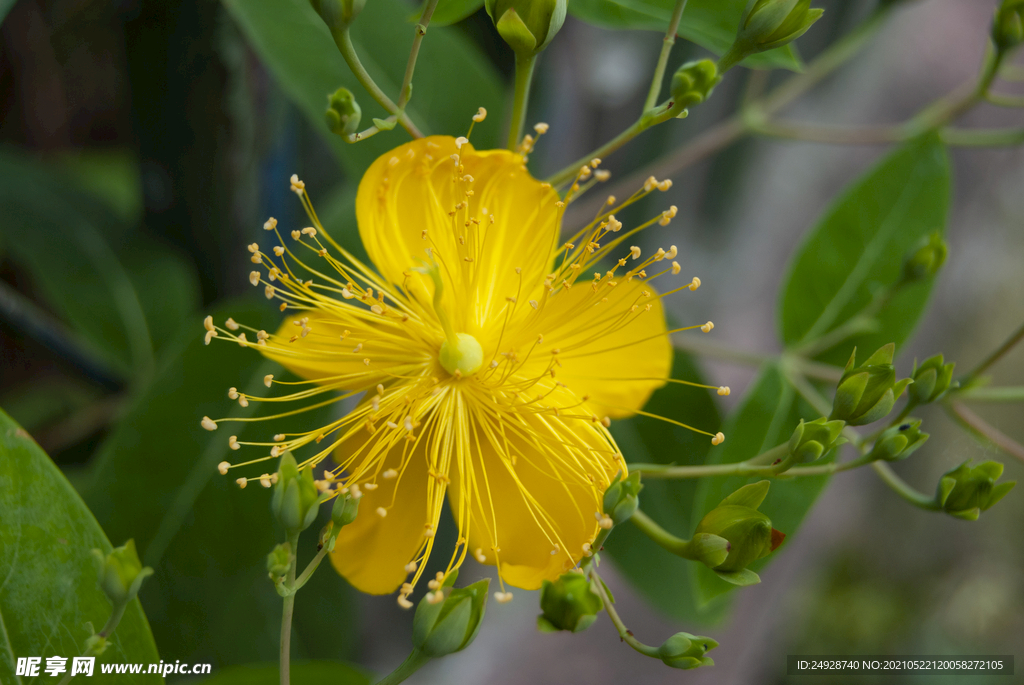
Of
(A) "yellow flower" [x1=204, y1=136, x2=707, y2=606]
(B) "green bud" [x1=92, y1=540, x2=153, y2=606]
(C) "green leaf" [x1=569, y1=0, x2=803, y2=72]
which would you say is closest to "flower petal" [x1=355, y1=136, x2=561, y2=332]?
(A) "yellow flower" [x1=204, y1=136, x2=707, y2=606]

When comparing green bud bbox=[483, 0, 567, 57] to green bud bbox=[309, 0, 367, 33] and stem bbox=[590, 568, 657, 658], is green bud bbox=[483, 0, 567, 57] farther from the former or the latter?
stem bbox=[590, 568, 657, 658]

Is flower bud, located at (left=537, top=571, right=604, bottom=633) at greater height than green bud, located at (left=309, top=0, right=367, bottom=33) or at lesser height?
lesser

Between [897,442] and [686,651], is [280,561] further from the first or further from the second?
[897,442]

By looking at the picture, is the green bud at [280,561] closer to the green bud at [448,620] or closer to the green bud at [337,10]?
the green bud at [448,620]

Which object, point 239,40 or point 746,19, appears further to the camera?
point 239,40

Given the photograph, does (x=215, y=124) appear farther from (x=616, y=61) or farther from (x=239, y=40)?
(x=616, y=61)

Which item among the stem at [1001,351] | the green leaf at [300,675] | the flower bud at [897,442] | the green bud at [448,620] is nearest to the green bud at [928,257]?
the stem at [1001,351]

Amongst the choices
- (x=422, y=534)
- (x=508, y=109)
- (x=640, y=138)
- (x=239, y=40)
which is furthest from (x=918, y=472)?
(x=239, y=40)
